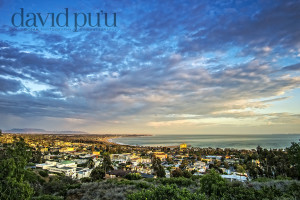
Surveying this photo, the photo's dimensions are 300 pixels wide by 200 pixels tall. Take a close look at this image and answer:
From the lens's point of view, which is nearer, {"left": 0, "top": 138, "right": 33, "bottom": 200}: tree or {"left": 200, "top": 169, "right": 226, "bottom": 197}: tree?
{"left": 0, "top": 138, "right": 33, "bottom": 200}: tree

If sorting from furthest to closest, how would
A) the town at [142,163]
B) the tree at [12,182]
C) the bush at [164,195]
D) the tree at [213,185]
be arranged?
the town at [142,163]
the tree at [213,185]
the tree at [12,182]
the bush at [164,195]

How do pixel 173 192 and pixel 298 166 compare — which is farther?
pixel 298 166

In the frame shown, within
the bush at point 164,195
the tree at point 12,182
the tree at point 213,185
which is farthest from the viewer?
the tree at point 213,185

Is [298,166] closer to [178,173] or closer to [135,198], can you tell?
[135,198]

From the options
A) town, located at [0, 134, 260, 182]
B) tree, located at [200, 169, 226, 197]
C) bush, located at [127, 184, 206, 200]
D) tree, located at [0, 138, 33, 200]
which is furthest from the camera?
town, located at [0, 134, 260, 182]

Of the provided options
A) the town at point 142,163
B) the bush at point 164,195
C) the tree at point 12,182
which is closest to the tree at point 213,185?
the bush at point 164,195

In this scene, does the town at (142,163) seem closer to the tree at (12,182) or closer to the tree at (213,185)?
the tree at (213,185)

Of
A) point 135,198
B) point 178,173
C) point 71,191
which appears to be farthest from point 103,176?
point 135,198

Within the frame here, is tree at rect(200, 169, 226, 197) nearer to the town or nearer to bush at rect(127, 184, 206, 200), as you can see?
bush at rect(127, 184, 206, 200)

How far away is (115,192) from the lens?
11.3 meters

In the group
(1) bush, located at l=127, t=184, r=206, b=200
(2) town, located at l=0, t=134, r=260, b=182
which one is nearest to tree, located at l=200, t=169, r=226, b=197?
(1) bush, located at l=127, t=184, r=206, b=200

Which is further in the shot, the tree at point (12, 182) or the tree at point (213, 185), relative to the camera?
the tree at point (213, 185)

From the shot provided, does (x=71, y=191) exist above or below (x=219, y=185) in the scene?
below

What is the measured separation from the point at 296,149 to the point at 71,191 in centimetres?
1385
